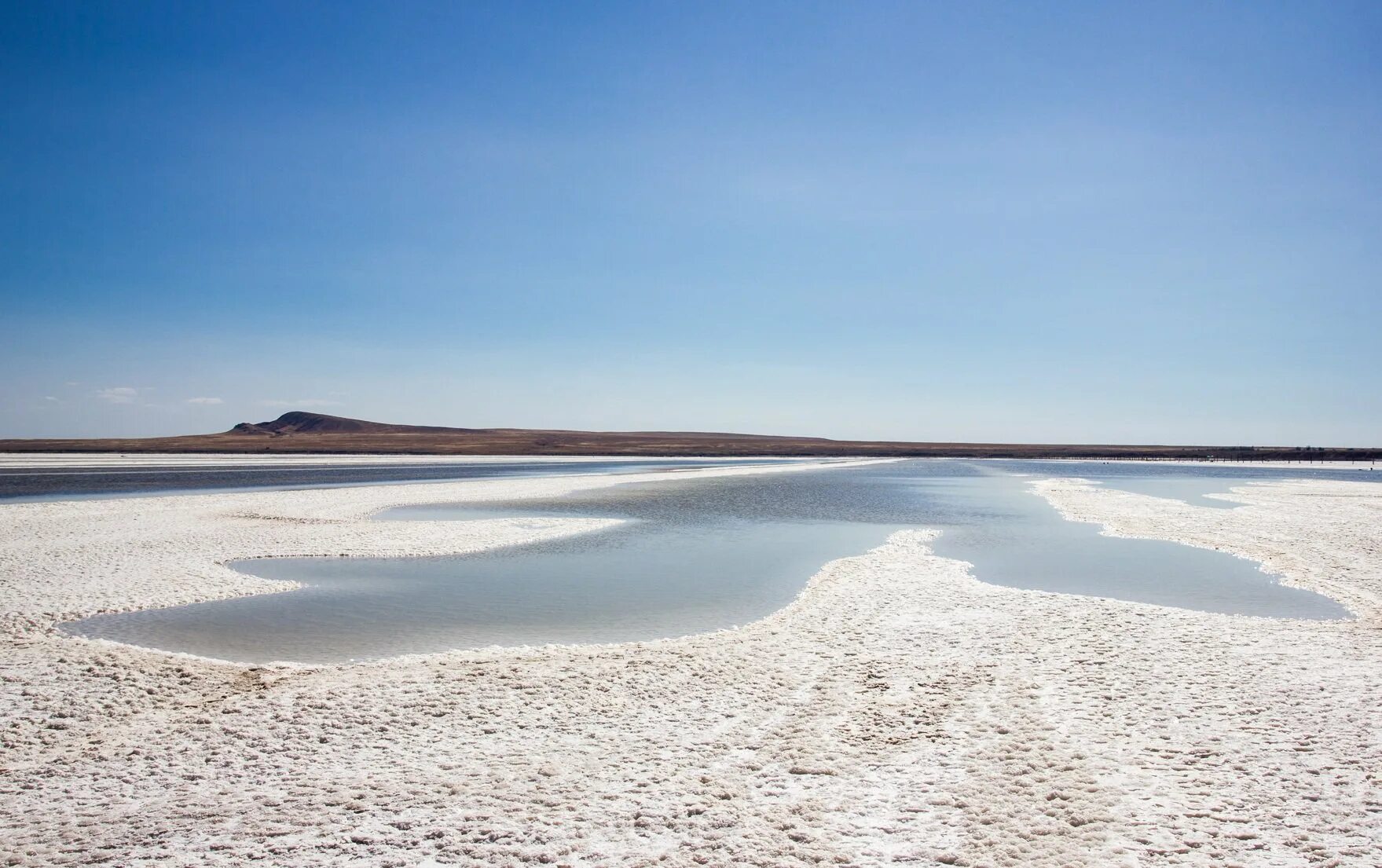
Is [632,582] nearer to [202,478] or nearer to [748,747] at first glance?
[748,747]

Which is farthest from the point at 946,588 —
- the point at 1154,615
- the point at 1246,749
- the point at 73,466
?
the point at 73,466

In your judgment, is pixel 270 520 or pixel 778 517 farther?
pixel 778 517

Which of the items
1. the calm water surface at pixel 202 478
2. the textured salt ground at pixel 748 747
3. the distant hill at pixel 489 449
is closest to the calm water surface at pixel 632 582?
the textured salt ground at pixel 748 747

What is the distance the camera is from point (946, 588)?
1634cm

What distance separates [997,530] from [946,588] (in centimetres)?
1202

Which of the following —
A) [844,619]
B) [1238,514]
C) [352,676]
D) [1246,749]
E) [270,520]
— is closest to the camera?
[1246,749]

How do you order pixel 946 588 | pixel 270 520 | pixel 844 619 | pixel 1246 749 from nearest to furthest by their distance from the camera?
1. pixel 1246 749
2. pixel 844 619
3. pixel 946 588
4. pixel 270 520

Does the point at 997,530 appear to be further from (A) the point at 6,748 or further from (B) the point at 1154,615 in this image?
(A) the point at 6,748

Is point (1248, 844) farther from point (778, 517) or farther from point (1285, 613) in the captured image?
point (778, 517)

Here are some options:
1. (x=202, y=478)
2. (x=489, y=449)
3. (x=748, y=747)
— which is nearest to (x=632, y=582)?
(x=748, y=747)

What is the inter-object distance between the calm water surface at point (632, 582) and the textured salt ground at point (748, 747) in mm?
1164

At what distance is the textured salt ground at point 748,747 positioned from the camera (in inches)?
245

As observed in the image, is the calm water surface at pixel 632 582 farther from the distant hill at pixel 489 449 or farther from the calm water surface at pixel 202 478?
the distant hill at pixel 489 449

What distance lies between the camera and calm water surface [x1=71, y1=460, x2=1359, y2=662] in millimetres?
12789
